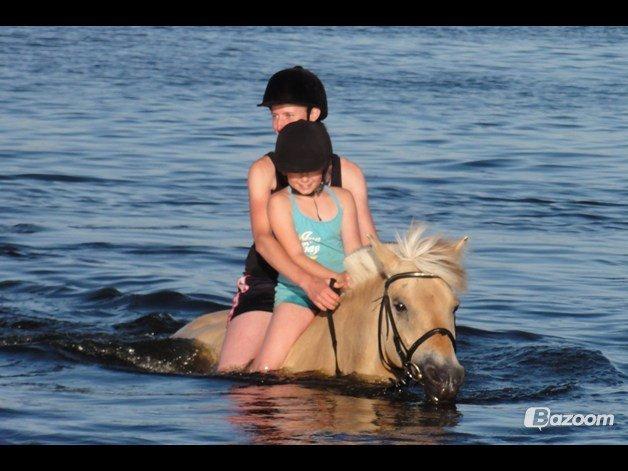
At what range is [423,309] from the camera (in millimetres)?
7352

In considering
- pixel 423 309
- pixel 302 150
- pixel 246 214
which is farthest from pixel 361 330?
pixel 246 214

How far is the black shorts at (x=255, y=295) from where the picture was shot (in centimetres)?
886

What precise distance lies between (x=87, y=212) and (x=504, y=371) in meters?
7.03

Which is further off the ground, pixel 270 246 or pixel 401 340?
pixel 270 246

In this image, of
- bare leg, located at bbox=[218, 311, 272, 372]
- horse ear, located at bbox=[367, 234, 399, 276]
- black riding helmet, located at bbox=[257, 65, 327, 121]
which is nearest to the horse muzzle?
horse ear, located at bbox=[367, 234, 399, 276]

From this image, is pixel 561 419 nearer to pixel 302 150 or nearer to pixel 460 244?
pixel 460 244

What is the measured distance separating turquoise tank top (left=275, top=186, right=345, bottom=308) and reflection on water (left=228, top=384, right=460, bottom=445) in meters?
0.59

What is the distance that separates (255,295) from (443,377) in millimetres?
2039

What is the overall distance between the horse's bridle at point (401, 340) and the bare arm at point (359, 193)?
0.95 meters

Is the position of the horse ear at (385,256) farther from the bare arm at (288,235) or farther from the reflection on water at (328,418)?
the reflection on water at (328,418)

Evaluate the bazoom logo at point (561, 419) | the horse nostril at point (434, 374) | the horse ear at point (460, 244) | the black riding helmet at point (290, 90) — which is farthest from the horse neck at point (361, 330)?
the black riding helmet at point (290, 90)

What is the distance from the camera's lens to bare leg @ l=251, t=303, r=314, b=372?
8.38 meters
